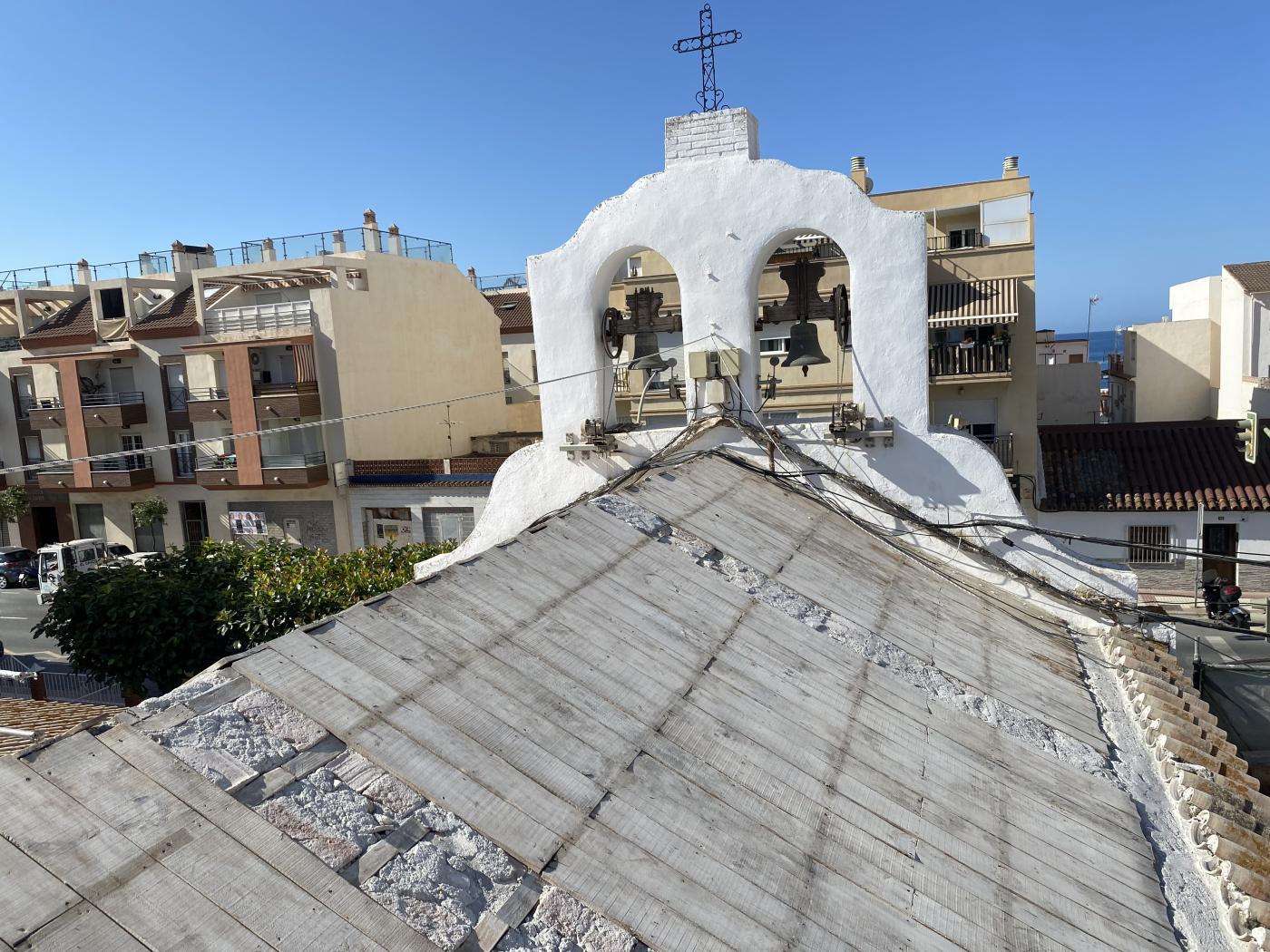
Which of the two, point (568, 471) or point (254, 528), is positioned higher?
point (568, 471)

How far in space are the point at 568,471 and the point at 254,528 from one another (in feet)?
100

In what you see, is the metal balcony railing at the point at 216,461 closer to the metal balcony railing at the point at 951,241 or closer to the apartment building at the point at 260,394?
the apartment building at the point at 260,394

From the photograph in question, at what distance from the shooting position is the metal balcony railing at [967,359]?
28.7m

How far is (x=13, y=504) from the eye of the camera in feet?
Result: 137

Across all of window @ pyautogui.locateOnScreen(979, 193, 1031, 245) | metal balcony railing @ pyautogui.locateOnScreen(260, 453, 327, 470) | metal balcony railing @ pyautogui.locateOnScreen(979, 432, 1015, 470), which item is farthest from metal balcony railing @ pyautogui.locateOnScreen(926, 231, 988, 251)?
metal balcony railing @ pyautogui.locateOnScreen(260, 453, 327, 470)

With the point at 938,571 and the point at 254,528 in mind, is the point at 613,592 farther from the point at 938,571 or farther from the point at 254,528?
the point at 254,528

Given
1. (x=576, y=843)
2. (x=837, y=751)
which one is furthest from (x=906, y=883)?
(x=576, y=843)

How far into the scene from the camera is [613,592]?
600cm

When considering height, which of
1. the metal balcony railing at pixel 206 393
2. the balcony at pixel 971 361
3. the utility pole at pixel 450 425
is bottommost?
the utility pole at pixel 450 425

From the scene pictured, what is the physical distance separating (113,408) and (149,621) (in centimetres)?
2483

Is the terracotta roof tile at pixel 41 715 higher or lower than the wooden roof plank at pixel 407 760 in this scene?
lower

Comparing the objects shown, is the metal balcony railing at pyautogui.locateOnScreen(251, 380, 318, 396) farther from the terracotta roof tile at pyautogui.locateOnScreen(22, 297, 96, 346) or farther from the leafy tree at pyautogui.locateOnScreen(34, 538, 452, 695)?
the leafy tree at pyautogui.locateOnScreen(34, 538, 452, 695)

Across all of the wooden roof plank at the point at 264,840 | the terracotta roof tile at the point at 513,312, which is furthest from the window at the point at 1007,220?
the wooden roof plank at the point at 264,840

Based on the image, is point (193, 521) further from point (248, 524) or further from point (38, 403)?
point (38, 403)
